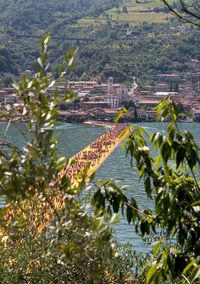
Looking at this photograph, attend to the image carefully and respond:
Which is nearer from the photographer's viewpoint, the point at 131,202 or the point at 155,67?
the point at 131,202

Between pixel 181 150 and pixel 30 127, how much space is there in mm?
567

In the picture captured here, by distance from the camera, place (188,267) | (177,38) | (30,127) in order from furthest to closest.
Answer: (177,38)
(188,267)
(30,127)

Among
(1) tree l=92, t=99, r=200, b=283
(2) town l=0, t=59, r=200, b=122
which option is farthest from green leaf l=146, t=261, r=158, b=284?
(2) town l=0, t=59, r=200, b=122

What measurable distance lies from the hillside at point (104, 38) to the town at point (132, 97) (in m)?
2.74

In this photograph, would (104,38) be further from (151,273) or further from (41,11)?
(151,273)

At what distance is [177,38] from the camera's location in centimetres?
7738

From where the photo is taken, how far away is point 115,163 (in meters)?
28.1

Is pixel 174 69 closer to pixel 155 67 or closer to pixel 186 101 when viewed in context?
pixel 155 67

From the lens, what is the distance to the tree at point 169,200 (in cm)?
175

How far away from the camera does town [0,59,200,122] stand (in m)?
51.2

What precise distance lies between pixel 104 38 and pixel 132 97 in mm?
21959

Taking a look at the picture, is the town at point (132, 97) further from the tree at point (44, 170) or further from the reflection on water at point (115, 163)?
the tree at point (44, 170)

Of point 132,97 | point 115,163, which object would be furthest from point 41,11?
point 115,163

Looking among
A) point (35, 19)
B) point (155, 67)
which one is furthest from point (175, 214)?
point (35, 19)
